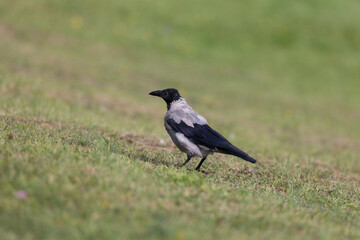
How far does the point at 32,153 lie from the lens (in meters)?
5.78

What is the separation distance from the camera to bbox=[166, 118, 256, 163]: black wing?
270 inches

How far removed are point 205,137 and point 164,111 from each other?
355 inches

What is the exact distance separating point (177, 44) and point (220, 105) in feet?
31.0

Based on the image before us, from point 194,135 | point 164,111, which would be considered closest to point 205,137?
point 194,135

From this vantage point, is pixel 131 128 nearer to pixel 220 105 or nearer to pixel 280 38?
pixel 220 105

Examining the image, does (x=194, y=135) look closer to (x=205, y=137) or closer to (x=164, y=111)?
(x=205, y=137)

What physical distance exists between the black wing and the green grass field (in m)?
0.50

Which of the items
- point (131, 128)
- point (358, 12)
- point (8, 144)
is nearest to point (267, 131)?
point (131, 128)

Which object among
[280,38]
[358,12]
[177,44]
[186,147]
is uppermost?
[358,12]

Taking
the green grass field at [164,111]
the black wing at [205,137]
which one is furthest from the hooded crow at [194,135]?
the green grass field at [164,111]

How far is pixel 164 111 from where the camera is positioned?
1598 cm

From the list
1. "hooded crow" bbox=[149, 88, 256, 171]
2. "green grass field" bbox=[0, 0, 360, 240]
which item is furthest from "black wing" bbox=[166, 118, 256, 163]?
"green grass field" bbox=[0, 0, 360, 240]

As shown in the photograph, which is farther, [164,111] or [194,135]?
[164,111]

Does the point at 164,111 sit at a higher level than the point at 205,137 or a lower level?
lower
